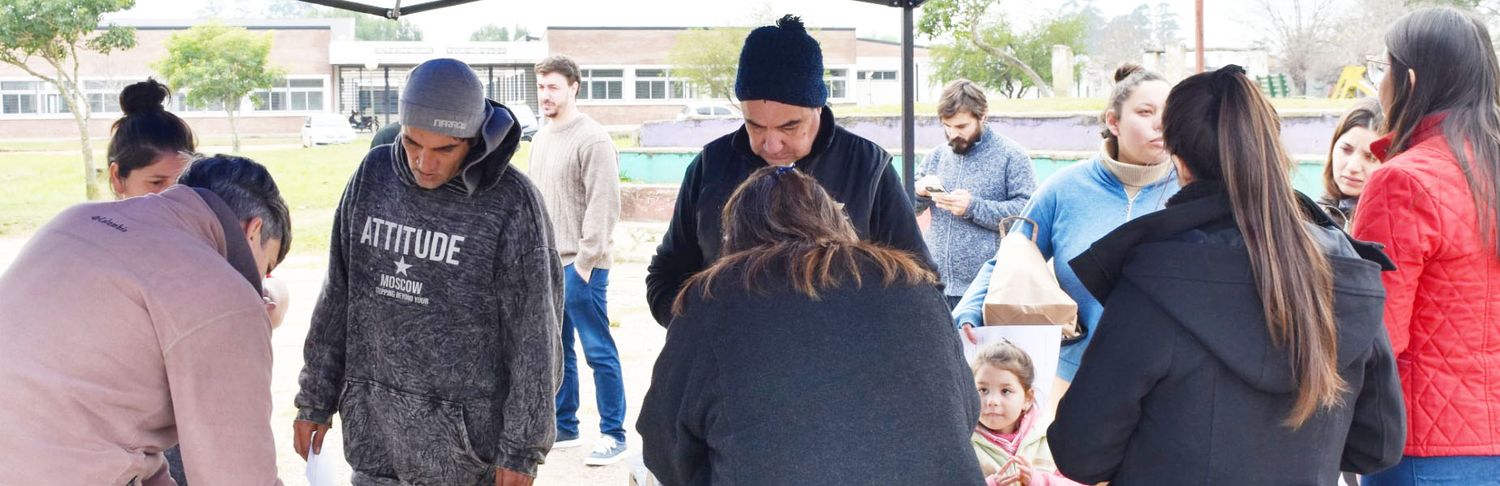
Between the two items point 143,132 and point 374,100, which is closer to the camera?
point 143,132

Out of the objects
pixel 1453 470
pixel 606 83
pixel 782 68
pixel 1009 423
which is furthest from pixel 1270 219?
pixel 606 83

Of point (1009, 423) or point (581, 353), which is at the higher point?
point (1009, 423)

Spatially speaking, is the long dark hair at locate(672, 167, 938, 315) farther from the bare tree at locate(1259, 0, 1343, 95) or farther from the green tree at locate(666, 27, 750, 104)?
the green tree at locate(666, 27, 750, 104)

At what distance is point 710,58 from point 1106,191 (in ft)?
127

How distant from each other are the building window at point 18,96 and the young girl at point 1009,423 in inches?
1969

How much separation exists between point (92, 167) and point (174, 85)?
16094 mm

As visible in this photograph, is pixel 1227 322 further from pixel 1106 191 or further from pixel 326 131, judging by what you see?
pixel 326 131

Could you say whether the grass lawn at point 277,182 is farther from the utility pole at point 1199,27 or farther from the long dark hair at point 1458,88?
the long dark hair at point 1458,88

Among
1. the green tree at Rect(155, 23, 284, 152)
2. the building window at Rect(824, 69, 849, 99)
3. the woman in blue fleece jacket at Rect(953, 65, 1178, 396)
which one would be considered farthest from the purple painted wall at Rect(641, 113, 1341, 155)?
the building window at Rect(824, 69, 849, 99)

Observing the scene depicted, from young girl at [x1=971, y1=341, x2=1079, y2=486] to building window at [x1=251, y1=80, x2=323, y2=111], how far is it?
49.1 metres

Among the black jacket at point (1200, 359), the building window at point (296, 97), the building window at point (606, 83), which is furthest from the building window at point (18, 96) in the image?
the black jacket at point (1200, 359)

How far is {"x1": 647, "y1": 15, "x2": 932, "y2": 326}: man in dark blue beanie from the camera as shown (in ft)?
8.16

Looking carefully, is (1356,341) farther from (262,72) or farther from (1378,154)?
(262,72)

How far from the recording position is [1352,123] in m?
3.67
